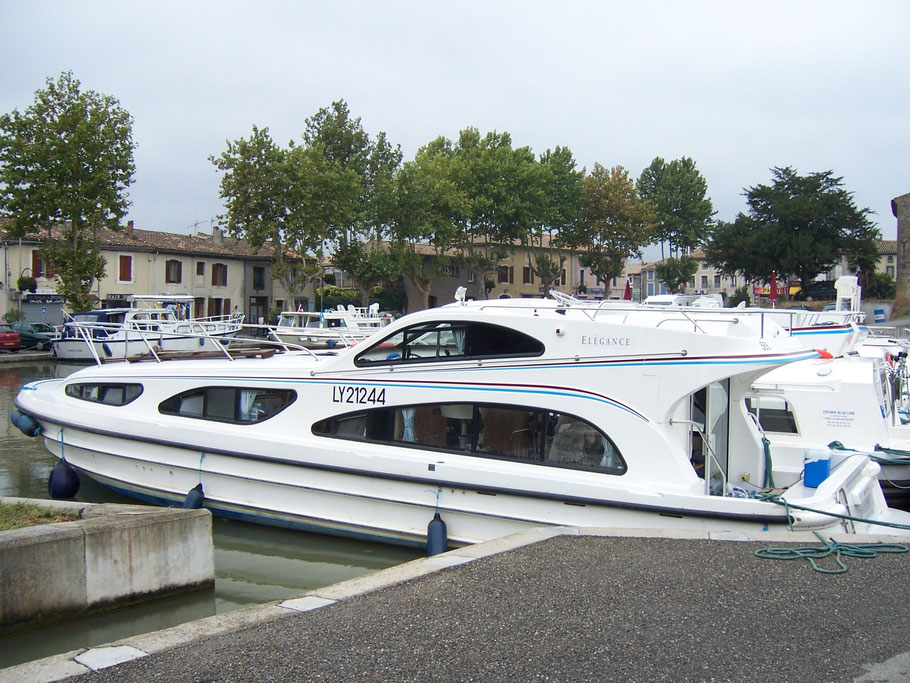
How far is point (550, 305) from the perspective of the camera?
335 inches

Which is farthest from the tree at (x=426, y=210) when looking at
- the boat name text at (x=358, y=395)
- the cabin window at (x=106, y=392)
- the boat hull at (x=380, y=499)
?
the boat name text at (x=358, y=395)

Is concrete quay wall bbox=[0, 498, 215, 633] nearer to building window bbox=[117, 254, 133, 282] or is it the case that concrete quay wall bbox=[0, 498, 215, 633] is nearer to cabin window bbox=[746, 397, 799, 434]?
cabin window bbox=[746, 397, 799, 434]

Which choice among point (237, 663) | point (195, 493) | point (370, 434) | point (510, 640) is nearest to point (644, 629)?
point (510, 640)

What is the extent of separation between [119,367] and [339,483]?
3.70 m

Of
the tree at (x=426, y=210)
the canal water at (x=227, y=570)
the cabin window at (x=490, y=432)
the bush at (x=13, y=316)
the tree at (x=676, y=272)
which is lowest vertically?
the canal water at (x=227, y=570)

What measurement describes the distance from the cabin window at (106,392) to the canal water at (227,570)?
1.26 metres

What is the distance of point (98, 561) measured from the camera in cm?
596

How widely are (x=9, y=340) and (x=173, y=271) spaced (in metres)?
15.0

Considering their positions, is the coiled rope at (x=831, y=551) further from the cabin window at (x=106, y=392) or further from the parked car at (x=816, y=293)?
the parked car at (x=816, y=293)

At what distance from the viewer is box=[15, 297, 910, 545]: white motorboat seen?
745 cm

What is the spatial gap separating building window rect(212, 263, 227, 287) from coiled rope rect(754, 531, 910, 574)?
153ft

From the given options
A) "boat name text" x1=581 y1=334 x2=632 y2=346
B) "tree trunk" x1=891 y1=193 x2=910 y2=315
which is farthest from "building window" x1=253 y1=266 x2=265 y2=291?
"boat name text" x1=581 y1=334 x2=632 y2=346

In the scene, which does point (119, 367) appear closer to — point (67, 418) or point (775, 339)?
point (67, 418)

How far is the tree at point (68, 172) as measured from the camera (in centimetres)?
3231
